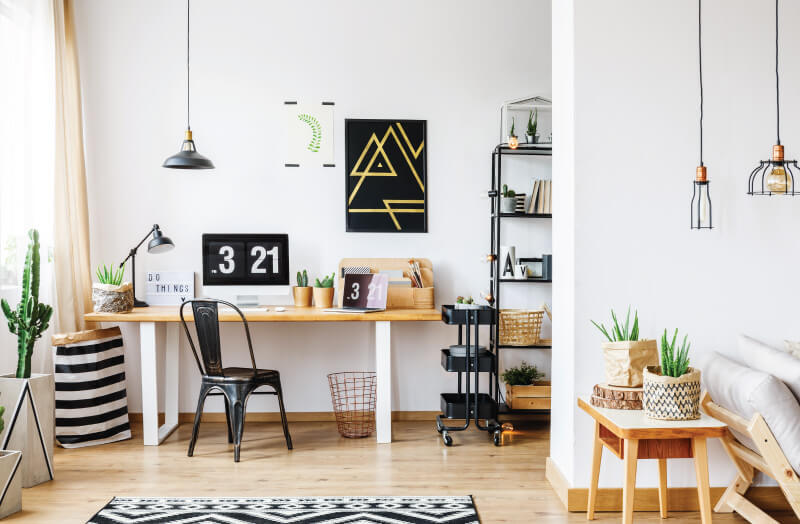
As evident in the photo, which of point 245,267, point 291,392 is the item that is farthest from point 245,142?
point 291,392

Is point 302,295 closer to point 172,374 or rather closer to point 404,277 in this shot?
point 404,277

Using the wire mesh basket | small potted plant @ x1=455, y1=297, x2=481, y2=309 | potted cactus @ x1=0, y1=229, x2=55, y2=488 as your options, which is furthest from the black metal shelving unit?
potted cactus @ x1=0, y1=229, x2=55, y2=488

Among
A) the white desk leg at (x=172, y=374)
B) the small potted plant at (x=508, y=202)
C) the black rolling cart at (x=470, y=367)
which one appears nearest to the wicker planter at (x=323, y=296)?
the black rolling cart at (x=470, y=367)

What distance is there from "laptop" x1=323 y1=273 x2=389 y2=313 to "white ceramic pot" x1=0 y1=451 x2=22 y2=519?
6.13ft

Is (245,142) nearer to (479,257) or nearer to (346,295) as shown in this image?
(346,295)

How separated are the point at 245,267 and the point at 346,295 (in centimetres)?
76

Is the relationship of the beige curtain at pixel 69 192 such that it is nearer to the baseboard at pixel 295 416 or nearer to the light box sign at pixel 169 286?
the light box sign at pixel 169 286

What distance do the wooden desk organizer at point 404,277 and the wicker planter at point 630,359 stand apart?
1846 mm

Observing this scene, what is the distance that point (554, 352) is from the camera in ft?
10.2

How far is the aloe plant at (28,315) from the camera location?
3.10 meters

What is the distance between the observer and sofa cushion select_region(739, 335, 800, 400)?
88.9 inches

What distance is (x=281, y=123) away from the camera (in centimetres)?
430

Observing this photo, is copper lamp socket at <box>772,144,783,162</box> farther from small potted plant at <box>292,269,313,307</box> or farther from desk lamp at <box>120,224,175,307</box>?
desk lamp at <box>120,224,175,307</box>

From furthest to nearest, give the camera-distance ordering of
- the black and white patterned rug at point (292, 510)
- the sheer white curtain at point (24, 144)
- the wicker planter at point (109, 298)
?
the wicker planter at point (109, 298) < the sheer white curtain at point (24, 144) < the black and white patterned rug at point (292, 510)
